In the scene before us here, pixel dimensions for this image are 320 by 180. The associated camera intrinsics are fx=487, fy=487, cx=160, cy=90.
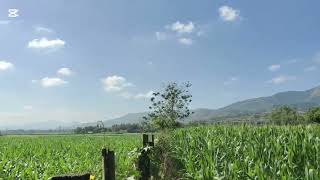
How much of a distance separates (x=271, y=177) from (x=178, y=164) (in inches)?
331

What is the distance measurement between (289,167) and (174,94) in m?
57.6

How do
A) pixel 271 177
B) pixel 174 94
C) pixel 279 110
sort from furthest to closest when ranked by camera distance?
pixel 279 110, pixel 174 94, pixel 271 177

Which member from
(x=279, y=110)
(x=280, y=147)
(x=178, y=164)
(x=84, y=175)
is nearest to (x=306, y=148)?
(x=280, y=147)

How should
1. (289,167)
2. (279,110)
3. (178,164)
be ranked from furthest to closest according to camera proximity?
(279,110)
(178,164)
(289,167)

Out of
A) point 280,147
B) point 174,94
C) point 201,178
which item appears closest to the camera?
point 201,178

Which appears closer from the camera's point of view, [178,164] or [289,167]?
[289,167]

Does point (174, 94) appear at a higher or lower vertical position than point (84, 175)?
higher

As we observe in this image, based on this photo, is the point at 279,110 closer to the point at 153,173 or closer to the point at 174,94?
the point at 174,94

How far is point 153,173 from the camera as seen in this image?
1409 centimetres

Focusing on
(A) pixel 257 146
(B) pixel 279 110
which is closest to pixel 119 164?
(A) pixel 257 146

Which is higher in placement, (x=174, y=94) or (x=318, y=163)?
(x=174, y=94)

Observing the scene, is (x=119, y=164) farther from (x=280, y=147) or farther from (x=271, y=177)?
(x=271, y=177)

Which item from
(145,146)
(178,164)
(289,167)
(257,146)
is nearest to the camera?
(289,167)

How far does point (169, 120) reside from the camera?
58.9 meters
